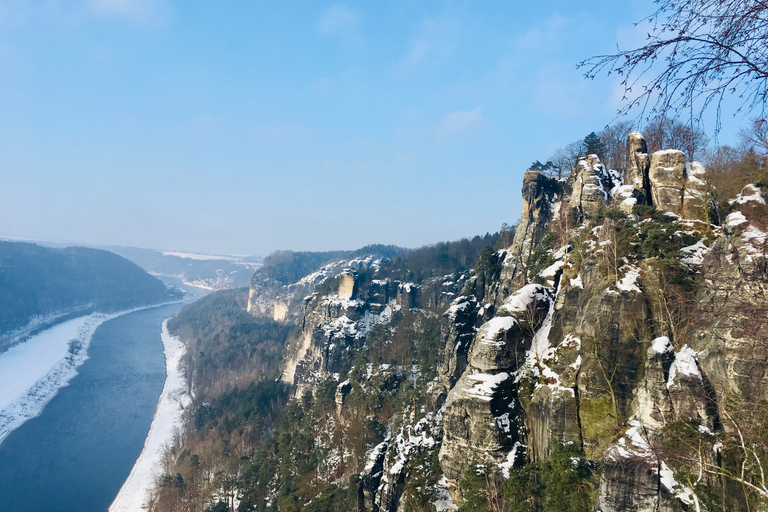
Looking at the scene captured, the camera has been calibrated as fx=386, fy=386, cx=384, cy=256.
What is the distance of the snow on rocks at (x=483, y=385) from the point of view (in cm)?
1908

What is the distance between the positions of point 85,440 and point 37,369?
128 ft

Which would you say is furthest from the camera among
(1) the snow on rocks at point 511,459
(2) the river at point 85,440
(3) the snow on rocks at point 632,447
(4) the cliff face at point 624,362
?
(2) the river at point 85,440

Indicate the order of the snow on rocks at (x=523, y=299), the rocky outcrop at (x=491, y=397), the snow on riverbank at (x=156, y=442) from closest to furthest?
the rocky outcrop at (x=491, y=397), the snow on rocks at (x=523, y=299), the snow on riverbank at (x=156, y=442)

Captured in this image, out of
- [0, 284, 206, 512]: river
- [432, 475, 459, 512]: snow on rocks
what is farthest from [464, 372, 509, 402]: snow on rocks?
[0, 284, 206, 512]: river

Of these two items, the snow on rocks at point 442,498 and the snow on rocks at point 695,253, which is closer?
the snow on rocks at point 695,253

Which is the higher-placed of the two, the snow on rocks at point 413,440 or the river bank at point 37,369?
the snow on rocks at point 413,440

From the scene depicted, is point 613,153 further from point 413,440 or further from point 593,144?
point 413,440

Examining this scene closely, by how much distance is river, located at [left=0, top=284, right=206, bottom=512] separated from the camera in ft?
145

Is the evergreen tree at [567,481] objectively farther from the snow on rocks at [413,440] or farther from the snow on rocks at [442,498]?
the snow on rocks at [413,440]

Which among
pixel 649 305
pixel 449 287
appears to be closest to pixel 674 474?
pixel 649 305

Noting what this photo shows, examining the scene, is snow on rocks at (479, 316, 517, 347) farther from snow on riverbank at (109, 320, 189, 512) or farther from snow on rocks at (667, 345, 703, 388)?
snow on riverbank at (109, 320, 189, 512)

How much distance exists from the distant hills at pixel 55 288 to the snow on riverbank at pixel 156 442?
50.5m

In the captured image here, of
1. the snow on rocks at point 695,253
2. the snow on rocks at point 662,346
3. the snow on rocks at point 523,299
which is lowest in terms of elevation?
the snow on rocks at point 662,346

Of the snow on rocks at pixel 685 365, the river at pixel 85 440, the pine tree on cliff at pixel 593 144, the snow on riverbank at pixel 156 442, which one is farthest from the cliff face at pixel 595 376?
the river at pixel 85 440
